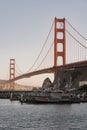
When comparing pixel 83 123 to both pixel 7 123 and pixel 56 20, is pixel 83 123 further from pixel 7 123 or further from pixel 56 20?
pixel 56 20

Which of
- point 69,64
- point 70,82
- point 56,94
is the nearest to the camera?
point 56,94

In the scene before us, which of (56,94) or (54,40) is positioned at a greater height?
(54,40)

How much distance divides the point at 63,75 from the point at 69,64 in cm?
3124

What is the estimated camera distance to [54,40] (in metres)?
107

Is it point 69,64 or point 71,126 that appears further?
point 69,64

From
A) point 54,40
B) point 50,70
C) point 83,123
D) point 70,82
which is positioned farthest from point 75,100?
point 83,123

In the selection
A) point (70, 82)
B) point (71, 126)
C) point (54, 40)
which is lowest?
point (71, 126)

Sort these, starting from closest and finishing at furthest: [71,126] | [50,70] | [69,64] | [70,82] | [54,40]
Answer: [71,126] → [69,64] → [50,70] → [54,40] → [70,82]

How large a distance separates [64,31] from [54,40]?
9.65 ft

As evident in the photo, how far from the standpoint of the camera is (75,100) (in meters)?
84.9

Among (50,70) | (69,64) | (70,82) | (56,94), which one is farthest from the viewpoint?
(70,82)

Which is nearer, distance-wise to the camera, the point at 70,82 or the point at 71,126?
the point at 71,126

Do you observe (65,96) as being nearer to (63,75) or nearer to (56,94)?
(56,94)

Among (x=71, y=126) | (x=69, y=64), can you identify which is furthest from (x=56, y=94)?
(x=71, y=126)
